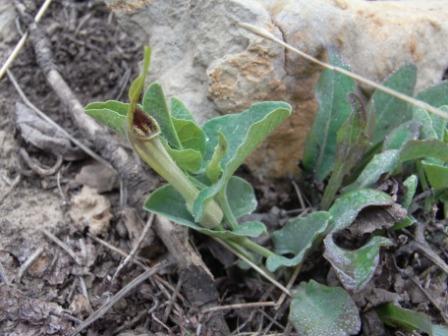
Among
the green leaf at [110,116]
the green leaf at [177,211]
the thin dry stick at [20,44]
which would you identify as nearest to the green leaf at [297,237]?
the green leaf at [177,211]

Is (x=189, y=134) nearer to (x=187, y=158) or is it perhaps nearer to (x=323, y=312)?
(x=187, y=158)

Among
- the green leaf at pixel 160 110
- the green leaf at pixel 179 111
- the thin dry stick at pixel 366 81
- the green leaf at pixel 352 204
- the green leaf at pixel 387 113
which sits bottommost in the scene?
the green leaf at pixel 352 204

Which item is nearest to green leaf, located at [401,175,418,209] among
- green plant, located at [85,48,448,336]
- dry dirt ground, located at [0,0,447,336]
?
green plant, located at [85,48,448,336]

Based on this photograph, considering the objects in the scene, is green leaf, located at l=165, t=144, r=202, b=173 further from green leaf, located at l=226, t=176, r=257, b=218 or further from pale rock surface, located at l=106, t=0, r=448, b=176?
pale rock surface, located at l=106, t=0, r=448, b=176

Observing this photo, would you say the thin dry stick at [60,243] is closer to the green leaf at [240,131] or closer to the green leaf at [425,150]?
the green leaf at [240,131]

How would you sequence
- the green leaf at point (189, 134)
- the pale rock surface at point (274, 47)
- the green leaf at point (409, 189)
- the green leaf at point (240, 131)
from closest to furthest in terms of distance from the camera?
the green leaf at point (240, 131) → the green leaf at point (189, 134) → the green leaf at point (409, 189) → the pale rock surface at point (274, 47)

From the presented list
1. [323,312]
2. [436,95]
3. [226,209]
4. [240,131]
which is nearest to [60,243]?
[226,209]

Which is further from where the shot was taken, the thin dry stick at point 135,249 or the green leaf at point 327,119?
the green leaf at point 327,119
